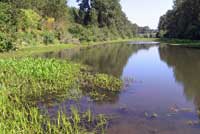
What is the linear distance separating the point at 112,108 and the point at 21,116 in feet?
15.9

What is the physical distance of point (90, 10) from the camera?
95.0m

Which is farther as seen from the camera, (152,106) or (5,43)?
(5,43)

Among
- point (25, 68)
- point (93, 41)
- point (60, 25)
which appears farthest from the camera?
point (93, 41)

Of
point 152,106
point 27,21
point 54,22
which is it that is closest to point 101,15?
point 54,22

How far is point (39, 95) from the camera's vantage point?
14.5 meters

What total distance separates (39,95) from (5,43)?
68.9ft

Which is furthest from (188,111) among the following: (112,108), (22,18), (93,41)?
(93,41)

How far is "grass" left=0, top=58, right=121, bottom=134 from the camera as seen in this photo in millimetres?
9195

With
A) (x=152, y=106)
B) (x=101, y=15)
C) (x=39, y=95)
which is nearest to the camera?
(x=152, y=106)

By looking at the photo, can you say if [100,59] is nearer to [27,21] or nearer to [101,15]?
[27,21]

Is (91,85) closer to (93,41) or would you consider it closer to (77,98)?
(77,98)

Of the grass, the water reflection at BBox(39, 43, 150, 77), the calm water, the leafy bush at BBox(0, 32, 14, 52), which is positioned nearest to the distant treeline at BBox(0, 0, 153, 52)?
the leafy bush at BBox(0, 32, 14, 52)

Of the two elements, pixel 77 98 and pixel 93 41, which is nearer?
pixel 77 98

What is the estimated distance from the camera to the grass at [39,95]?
9.20 meters
